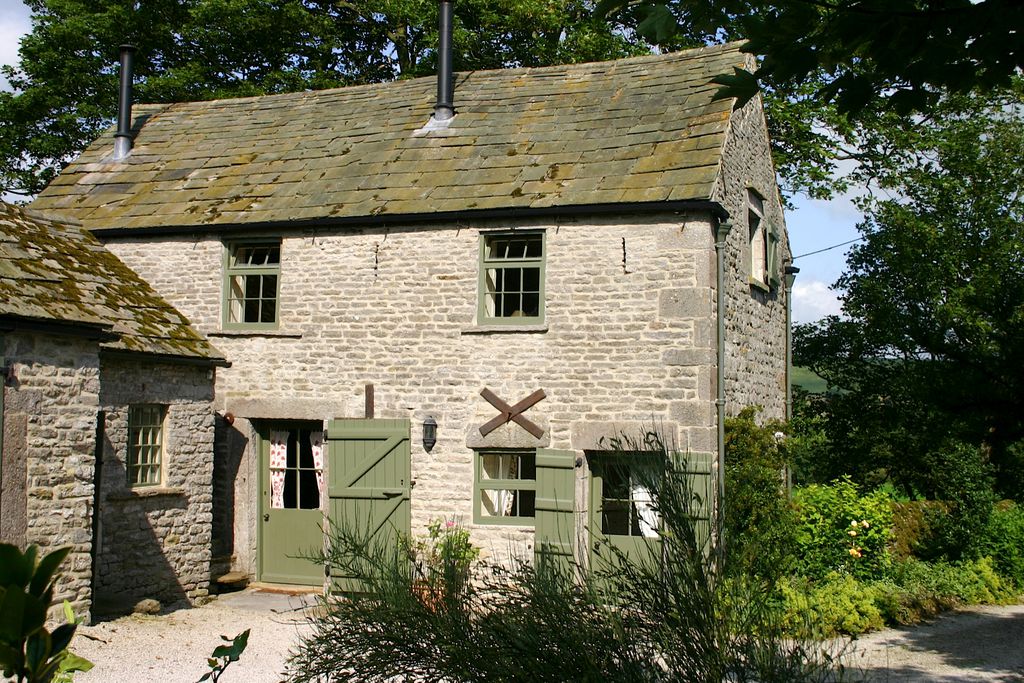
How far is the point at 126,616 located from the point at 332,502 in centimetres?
288

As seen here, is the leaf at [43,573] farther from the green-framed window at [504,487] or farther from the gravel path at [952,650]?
the green-framed window at [504,487]

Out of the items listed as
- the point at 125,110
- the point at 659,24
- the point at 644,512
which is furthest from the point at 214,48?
the point at 659,24

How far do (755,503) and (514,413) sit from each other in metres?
3.34

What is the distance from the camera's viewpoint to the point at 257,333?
544 inches

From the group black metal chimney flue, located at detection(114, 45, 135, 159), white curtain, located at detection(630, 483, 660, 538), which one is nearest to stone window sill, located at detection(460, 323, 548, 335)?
white curtain, located at detection(630, 483, 660, 538)

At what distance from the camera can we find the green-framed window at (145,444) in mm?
11672

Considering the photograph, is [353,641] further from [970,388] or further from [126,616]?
[126,616]

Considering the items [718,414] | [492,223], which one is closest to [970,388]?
[718,414]

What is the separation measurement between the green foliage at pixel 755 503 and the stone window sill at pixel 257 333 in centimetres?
569

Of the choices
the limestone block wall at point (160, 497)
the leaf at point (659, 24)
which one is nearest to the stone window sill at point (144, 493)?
the limestone block wall at point (160, 497)

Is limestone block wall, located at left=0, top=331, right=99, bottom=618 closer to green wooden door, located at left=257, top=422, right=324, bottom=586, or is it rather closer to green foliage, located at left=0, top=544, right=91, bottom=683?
green wooden door, located at left=257, top=422, right=324, bottom=586

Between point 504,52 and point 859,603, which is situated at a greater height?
point 504,52

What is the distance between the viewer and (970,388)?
20.9 feet

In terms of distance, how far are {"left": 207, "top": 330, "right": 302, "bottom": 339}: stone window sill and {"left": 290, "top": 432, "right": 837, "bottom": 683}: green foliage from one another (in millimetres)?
8132
